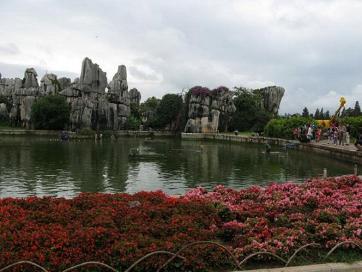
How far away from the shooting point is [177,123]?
3824 inches

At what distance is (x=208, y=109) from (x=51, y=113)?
101ft

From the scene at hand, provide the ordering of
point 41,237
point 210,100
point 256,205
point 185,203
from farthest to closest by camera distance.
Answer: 1. point 210,100
2. point 256,205
3. point 185,203
4. point 41,237

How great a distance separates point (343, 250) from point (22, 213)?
22.9 ft

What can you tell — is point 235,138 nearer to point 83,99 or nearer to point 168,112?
point 168,112

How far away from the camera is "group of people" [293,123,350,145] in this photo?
45.7m

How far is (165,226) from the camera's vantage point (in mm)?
9203

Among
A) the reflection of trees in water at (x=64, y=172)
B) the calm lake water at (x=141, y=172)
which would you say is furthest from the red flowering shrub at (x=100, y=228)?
the reflection of trees in water at (x=64, y=172)

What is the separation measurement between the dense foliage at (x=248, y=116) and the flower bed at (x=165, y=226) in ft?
260

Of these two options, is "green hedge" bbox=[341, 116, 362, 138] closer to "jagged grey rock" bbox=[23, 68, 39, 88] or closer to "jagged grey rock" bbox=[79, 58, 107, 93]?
"jagged grey rock" bbox=[79, 58, 107, 93]

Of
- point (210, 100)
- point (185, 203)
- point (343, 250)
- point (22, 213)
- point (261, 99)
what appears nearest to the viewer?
point (343, 250)

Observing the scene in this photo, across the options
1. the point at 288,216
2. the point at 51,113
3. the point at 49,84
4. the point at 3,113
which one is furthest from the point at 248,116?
the point at 288,216

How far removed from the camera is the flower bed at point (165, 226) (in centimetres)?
768

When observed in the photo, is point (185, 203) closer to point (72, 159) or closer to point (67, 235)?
point (67, 235)

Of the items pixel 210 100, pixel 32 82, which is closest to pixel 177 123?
pixel 210 100
